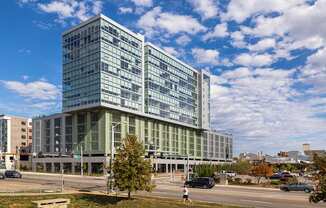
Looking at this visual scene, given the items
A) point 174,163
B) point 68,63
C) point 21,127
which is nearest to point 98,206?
point 68,63

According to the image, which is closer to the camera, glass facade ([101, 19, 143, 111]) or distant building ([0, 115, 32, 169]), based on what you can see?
glass facade ([101, 19, 143, 111])

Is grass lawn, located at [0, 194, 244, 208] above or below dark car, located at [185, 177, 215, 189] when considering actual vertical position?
above

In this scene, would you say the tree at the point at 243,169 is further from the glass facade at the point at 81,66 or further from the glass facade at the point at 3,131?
the glass facade at the point at 3,131

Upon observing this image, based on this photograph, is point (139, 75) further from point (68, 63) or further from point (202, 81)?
point (202, 81)

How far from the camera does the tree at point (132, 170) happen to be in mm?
35344

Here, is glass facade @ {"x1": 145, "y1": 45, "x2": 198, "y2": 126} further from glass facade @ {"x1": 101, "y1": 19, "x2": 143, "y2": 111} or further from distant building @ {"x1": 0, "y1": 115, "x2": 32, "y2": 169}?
distant building @ {"x1": 0, "y1": 115, "x2": 32, "y2": 169}

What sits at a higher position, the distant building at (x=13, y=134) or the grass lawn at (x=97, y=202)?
the distant building at (x=13, y=134)

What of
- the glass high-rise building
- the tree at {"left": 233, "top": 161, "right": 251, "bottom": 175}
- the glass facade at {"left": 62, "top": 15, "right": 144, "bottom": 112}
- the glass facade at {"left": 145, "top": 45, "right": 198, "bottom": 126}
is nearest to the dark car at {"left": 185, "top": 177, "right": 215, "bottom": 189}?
the glass high-rise building

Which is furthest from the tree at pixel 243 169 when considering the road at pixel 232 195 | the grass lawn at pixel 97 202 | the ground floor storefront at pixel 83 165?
the grass lawn at pixel 97 202

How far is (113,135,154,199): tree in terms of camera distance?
35344 millimetres

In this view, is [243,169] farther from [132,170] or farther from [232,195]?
[132,170]

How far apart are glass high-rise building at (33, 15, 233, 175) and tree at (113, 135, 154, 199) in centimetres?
5873

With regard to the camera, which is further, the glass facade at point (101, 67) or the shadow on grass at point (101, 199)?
the glass facade at point (101, 67)

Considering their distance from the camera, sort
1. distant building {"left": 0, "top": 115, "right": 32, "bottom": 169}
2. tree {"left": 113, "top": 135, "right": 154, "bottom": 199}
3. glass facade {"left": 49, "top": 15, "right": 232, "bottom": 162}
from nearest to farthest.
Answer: tree {"left": 113, "top": 135, "right": 154, "bottom": 199} → glass facade {"left": 49, "top": 15, "right": 232, "bottom": 162} → distant building {"left": 0, "top": 115, "right": 32, "bottom": 169}
